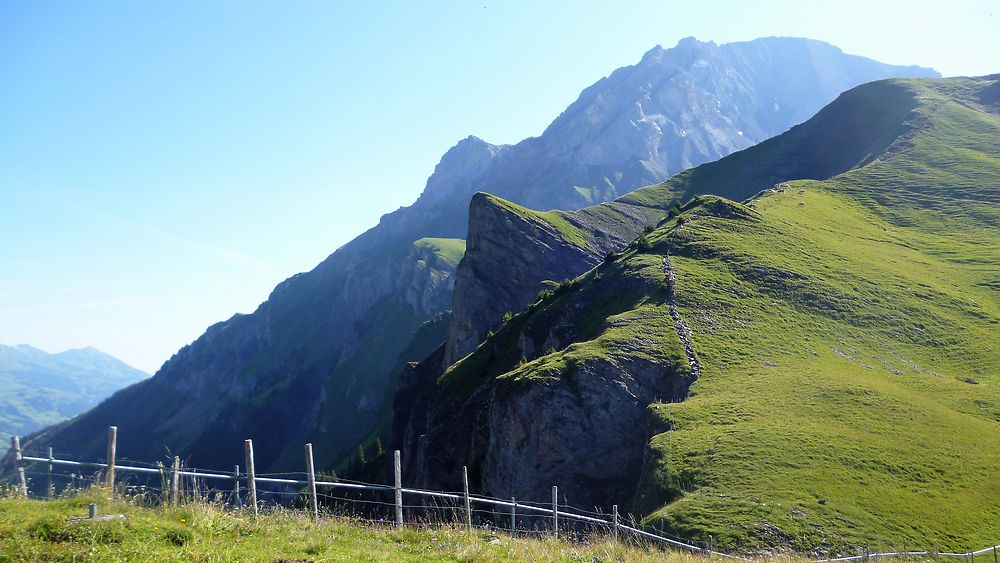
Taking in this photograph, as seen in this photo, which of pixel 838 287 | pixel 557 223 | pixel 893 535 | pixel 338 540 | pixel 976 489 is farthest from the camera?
pixel 557 223

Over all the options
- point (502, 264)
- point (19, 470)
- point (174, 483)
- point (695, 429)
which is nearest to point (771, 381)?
point (695, 429)

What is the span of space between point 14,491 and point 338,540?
7.87m

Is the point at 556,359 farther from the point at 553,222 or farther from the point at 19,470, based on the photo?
the point at 553,222

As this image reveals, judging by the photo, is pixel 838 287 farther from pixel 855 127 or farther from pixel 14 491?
pixel 855 127

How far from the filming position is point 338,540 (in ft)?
49.6

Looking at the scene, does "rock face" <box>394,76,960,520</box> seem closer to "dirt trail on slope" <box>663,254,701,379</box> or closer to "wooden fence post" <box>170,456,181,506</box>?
"dirt trail on slope" <box>663,254,701,379</box>

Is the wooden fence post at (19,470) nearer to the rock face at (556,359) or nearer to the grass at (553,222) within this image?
the rock face at (556,359)

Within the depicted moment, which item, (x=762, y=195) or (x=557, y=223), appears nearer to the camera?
(x=762, y=195)

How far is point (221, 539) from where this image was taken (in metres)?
13.4

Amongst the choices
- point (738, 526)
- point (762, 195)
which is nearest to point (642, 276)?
point (738, 526)

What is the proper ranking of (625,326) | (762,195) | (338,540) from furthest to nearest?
(762,195) → (625,326) → (338,540)

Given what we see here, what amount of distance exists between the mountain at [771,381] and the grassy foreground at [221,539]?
1716 centimetres

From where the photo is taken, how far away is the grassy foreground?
11828mm

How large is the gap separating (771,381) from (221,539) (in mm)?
42790
